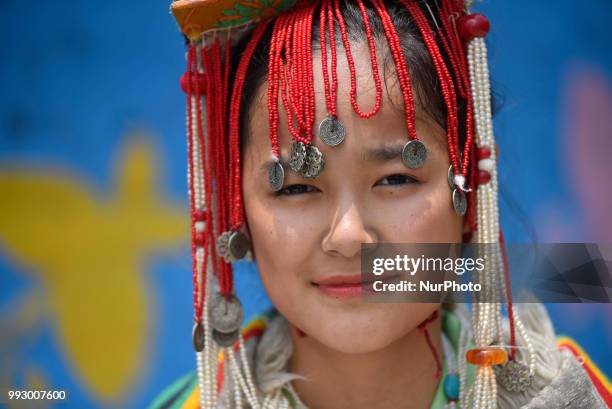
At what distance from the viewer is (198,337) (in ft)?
4.90

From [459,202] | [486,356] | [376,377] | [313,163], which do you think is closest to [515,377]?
[486,356]

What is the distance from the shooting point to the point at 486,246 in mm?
1424

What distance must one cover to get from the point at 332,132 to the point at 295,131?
3.0 inches

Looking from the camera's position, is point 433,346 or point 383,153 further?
point 433,346

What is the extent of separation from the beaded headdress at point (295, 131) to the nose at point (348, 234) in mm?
98

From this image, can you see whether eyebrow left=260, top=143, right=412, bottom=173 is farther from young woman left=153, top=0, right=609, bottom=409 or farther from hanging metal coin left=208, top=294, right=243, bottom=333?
hanging metal coin left=208, top=294, right=243, bottom=333

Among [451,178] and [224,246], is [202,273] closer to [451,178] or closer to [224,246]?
[224,246]

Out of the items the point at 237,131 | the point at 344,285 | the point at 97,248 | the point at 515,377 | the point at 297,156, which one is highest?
the point at 97,248

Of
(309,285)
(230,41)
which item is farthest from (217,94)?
(309,285)

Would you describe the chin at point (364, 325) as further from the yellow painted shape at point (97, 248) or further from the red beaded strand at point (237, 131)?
the yellow painted shape at point (97, 248)

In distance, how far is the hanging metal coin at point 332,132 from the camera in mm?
1295

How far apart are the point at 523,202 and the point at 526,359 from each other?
3.40ft

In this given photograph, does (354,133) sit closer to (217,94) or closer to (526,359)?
(217,94)

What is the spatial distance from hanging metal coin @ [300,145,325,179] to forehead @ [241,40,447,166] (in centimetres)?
1
